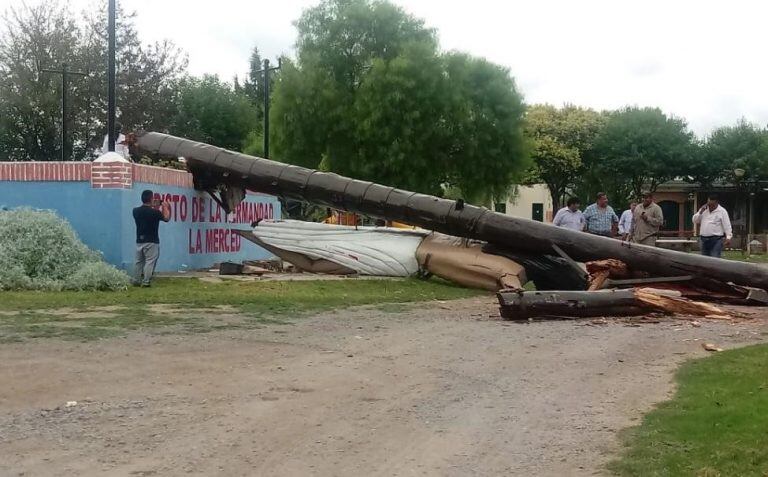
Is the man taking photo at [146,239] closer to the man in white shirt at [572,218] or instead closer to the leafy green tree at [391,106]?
the man in white shirt at [572,218]

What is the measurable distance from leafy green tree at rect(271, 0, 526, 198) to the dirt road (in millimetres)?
23309

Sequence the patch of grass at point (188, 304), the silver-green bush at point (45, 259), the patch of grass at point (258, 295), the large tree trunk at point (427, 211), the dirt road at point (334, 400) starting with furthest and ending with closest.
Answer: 1. the silver-green bush at point (45, 259)
2. the large tree trunk at point (427, 211)
3. the patch of grass at point (258, 295)
4. the patch of grass at point (188, 304)
5. the dirt road at point (334, 400)

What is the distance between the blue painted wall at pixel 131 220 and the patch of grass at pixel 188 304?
3.97 ft

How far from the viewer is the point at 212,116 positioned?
47.0 metres

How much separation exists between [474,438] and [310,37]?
1231 inches

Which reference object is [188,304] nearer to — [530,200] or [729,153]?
[729,153]

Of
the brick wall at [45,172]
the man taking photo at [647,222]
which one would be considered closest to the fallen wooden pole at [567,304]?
the man taking photo at [647,222]

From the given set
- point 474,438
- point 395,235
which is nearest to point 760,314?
point 395,235

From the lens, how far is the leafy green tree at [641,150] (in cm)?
4628

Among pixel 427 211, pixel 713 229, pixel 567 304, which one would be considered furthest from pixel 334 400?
pixel 713 229

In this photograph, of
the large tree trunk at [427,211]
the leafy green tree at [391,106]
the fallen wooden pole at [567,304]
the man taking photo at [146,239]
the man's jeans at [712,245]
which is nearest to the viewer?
the fallen wooden pole at [567,304]

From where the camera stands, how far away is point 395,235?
1653 centimetres

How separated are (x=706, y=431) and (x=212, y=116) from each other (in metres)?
43.8

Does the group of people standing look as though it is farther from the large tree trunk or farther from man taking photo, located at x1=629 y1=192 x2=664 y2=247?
the large tree trunk
